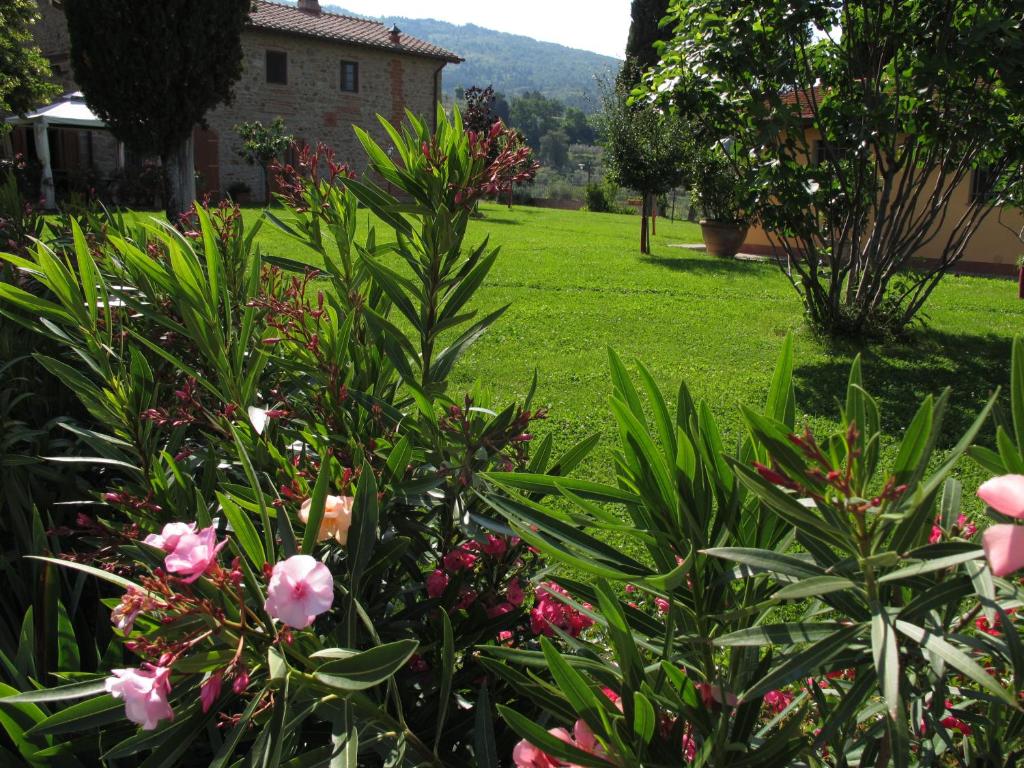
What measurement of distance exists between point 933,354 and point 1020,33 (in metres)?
2.85

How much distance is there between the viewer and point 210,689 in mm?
639

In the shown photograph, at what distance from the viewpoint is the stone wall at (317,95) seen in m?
25.1

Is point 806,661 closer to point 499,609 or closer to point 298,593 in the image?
point 298,593

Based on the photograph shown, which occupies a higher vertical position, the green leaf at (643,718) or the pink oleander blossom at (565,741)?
the green leaf at (643,718)

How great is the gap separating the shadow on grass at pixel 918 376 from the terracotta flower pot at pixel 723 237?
6674 millimetres

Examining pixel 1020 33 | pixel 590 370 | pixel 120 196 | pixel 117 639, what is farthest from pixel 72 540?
pixel 120 196

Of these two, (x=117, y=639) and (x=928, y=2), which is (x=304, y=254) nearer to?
(x=928, y=2)

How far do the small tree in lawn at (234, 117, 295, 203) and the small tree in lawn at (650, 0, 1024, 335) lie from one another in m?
17.8

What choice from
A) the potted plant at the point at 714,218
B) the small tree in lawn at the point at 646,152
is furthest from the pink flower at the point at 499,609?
the small tree in lawn at the point at 646,152

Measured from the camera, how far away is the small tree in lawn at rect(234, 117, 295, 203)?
22.7 metres

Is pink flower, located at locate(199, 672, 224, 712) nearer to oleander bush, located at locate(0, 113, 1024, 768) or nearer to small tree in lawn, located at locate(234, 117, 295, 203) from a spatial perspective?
oleander bush, located at locate(0, 113, 1024, 768)

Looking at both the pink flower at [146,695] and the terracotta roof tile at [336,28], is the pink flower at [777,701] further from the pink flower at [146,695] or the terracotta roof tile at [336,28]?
the terracotta roof tile at [336,28]

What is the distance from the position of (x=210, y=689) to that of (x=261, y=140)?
24.7m

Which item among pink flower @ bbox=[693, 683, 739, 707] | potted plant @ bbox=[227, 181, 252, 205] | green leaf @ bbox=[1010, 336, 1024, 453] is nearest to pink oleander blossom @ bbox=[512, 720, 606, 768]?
pink flower @ bbox=[693, 683, 739, 707]
